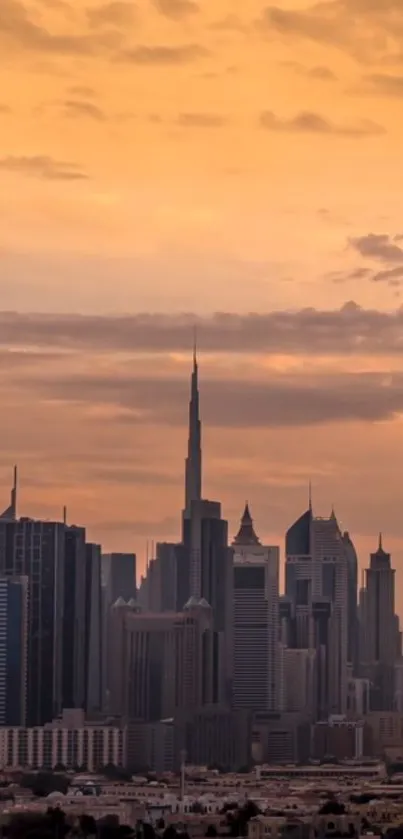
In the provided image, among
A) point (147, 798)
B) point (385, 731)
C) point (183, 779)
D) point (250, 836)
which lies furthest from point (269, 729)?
point (250, 836)

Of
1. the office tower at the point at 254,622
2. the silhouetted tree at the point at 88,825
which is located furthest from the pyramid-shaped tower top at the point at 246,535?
the silhouetted tree at the point at 88,825

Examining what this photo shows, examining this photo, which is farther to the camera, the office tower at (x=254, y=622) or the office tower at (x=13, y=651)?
the office tower at (x=254, y=622)

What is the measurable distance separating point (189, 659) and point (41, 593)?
5.20 metres

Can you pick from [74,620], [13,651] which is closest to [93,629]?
[74,620]

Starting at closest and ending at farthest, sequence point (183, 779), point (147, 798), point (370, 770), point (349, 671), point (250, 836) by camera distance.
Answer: point (250, 836) → point (147, 798) → point (183, 779) → point (370, 770) → point (349, 671)

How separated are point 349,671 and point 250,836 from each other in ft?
163

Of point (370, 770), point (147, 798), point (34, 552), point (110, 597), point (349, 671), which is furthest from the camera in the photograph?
point (349, 671)

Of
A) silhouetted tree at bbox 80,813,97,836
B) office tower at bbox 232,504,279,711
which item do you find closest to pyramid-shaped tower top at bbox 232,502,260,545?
office tower at bbox 232,504,279,711

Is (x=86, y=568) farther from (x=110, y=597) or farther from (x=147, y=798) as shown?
(x=147, y=798)

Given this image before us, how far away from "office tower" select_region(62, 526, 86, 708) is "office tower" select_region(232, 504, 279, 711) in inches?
215

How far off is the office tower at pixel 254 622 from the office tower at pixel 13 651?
7.49m

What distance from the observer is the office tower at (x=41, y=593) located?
80.6 meters

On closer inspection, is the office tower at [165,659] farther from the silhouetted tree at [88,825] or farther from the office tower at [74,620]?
the silhouetted tree at [88,825]

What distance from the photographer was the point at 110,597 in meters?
87.7
